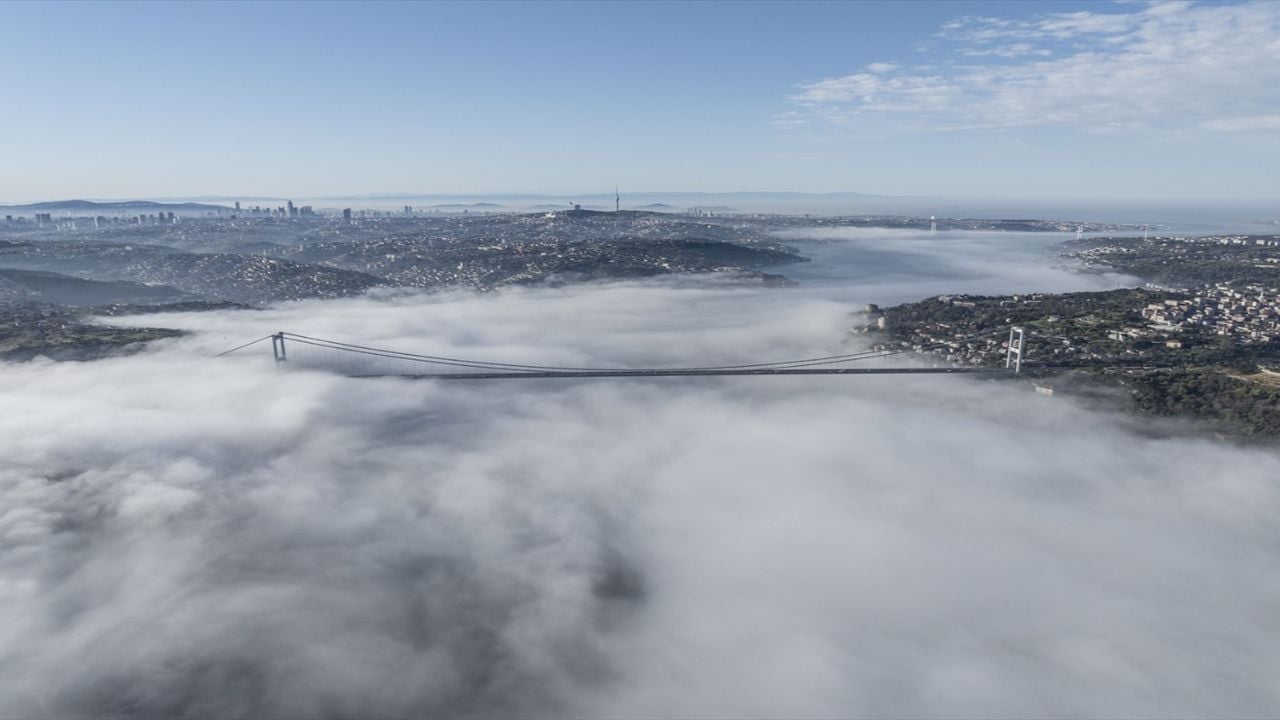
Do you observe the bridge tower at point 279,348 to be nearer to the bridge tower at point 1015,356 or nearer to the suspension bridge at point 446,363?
the suspension bridge at point 446,363

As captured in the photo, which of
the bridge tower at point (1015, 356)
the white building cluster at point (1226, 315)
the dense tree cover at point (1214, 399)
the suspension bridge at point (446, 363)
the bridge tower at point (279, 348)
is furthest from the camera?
the suspension bridge at point (446, 363)

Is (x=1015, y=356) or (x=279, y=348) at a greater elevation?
(x=1015, y=356)

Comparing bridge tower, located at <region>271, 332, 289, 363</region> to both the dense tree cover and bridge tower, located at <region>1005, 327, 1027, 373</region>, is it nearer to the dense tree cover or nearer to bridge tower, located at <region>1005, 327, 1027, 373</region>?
bridge tower, located at <region>1005, 327, 1027, 373</region>

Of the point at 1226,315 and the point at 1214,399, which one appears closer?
the point at 1214,399

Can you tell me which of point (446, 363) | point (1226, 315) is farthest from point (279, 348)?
point (1226, 315)

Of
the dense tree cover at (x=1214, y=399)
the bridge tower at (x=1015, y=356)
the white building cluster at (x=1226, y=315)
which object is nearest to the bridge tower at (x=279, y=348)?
the bridge tower at (x=1015, y=356)

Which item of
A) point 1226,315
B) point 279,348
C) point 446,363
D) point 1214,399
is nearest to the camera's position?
point 1214,399

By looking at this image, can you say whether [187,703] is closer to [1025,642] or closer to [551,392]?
[1025,642]

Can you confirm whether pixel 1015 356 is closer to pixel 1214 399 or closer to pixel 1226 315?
pixel 1214 399

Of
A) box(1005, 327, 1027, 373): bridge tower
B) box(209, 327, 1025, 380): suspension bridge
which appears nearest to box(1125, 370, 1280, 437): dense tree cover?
box(1005, 327, 1027, 373): bridge tower

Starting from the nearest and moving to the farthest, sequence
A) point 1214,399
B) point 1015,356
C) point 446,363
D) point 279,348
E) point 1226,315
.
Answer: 1. point 1214,399
2. point 1015,356
3. point 1226,315
4. point 446,363
5. point 279,348

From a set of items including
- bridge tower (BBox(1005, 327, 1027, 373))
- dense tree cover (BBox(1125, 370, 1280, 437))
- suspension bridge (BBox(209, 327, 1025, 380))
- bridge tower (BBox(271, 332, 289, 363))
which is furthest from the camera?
suspension bridge (BBox(209, 327, 1025, 380))
